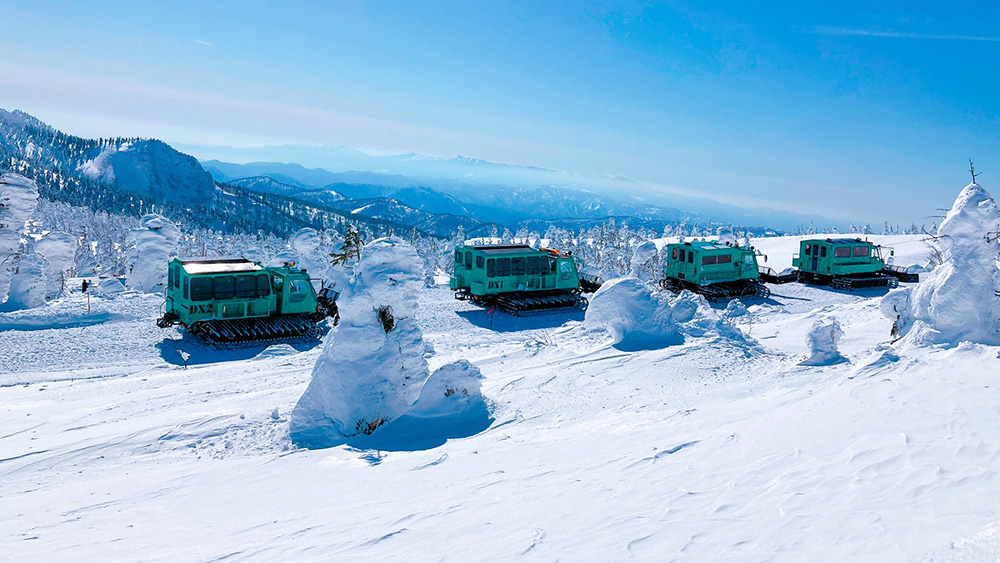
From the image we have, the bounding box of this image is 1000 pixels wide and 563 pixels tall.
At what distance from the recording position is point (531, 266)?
82.2 feet

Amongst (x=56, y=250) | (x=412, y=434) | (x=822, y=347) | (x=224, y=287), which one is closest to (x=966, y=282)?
(x=822, y=347)

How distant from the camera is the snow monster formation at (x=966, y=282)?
10.4 meters

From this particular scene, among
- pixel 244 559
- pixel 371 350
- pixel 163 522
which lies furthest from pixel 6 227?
pixel 244 559

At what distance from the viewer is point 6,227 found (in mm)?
23125

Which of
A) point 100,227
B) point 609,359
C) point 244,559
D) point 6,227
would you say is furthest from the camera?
point 100,227

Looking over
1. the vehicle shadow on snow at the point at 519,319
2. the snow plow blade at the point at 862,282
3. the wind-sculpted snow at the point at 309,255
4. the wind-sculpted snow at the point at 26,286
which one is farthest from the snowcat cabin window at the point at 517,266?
the wind-sculpted snow at the point at 26,286

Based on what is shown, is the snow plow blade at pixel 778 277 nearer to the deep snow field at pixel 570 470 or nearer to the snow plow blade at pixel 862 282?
the snow plow blade at pixel 862 282

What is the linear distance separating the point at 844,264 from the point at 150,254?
36.7 m

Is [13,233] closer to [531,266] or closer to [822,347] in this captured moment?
[531,266]

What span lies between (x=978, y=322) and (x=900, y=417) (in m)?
5.20

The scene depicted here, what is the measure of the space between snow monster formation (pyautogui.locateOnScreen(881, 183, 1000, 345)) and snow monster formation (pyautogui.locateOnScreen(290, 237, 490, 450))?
8.21 m

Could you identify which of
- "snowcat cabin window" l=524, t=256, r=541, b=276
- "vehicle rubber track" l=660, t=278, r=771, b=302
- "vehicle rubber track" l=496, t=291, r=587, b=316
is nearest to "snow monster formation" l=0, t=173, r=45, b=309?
"vehicle rubber track" l=496, t=291, r=587, b=316

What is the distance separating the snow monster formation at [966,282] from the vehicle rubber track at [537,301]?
14.1m

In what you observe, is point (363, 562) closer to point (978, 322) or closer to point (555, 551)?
point (555, 551)
